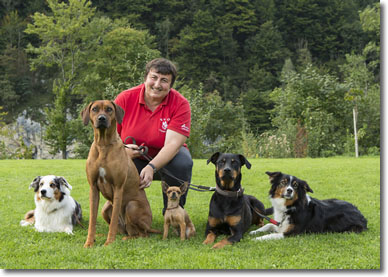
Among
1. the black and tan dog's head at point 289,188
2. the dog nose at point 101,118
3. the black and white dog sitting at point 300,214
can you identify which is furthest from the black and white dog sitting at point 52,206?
the black and tan dog's head at point 289,188

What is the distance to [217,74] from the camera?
34219 millimetres

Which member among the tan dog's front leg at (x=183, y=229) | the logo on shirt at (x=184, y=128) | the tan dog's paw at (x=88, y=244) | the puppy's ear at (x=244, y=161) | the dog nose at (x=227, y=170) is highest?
the logo on shirt at (x=184, y=128)

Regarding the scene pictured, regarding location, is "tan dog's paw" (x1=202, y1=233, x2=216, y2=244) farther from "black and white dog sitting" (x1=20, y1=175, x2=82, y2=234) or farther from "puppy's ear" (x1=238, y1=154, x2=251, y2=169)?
"black and white dog sitting" (x1=20, y1=175, x2=82, y2=234)

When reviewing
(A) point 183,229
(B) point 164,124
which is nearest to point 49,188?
(B) point 164,124

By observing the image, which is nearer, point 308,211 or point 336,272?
point 336,272

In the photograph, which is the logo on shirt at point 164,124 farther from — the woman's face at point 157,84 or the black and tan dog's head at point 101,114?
the black and tan dog's head at point 101,114

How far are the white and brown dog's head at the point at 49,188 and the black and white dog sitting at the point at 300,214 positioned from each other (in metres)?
2.29

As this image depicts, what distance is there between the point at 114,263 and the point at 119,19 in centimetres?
3191

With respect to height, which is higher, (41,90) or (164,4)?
(164,4)

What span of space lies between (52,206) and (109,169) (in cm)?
128

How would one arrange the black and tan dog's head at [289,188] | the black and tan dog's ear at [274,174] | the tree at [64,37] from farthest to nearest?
the tree at [64,37] < the black and tan dog's ear at [274,174] < the black and tan dog's head at [289,188]

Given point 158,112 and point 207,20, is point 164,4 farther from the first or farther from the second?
point 158,112

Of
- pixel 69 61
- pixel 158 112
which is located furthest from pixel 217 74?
pixel 158 112

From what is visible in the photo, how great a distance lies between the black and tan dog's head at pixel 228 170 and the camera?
428 cm
